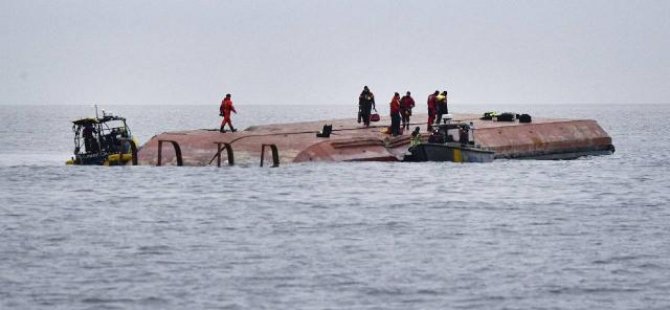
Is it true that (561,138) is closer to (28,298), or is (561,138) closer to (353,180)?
(353,180)

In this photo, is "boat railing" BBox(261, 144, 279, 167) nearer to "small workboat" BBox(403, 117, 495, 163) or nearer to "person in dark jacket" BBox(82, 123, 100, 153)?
"small workboat" BBox(403, 117, 495, 163)

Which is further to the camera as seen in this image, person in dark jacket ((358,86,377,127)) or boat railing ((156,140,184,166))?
person in dark jacket ((358,86,377,127))

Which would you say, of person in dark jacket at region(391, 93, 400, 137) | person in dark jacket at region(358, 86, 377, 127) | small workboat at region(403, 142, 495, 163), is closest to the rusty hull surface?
person in dark jacket at region(391, 93, 400, 137)

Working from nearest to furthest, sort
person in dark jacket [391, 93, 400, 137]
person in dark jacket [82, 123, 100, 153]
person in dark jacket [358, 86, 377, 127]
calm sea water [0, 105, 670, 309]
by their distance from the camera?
calm sea water [0, 105, 670, 309] → person in dark jacket [82, 123, 100, 153] → person in dark jacket [391, 93, 400, 137] → person in dark jacket [358, 86, 377, 127]

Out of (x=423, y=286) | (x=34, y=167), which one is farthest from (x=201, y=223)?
(x=34, y=167)

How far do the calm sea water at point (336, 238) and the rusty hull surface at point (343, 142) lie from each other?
72cm

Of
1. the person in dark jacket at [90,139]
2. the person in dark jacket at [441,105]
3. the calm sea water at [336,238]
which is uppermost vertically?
the person in dark jacket at [441,105]

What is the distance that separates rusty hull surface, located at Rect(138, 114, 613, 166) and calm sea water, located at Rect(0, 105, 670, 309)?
0.72 meters

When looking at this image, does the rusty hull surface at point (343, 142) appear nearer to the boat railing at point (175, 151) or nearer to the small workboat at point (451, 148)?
the boat railing at point (175, 151)

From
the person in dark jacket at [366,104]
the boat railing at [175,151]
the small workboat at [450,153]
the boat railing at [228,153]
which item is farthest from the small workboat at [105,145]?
the small workboat at [450,153]

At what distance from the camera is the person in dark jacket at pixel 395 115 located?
174 ft

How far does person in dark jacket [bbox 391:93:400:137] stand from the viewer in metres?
53.0

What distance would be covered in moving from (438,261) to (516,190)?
17.7 m

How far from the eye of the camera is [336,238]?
107ft
